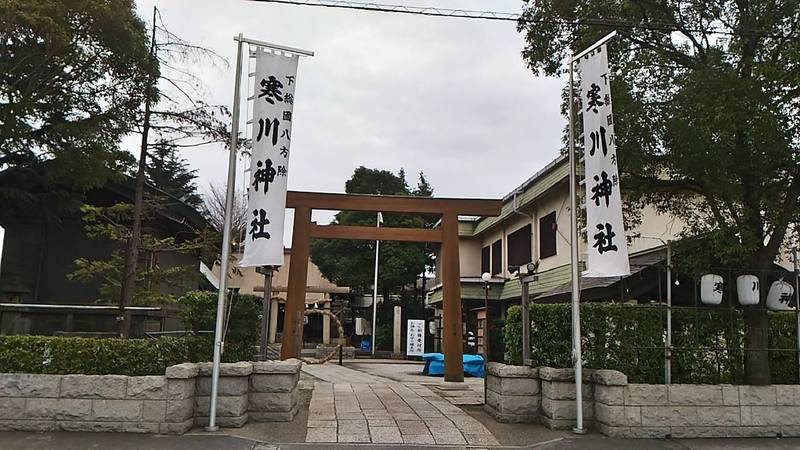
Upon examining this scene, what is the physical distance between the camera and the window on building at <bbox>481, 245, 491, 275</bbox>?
23891 mm

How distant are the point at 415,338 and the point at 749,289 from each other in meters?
16.8

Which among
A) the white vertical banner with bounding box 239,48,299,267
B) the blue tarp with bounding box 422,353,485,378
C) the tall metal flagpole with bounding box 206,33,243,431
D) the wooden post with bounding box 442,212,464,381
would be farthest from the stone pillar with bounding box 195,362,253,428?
the blue tarp with bounding box 422,353,485,378

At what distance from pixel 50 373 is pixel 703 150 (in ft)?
28.0

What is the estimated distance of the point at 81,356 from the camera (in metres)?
7.32

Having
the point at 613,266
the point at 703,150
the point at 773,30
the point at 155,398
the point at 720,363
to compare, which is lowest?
the point at 155,398

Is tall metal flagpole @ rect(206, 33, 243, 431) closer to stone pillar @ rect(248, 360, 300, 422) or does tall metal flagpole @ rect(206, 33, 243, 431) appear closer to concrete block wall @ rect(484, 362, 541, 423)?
stone pillar @ rect(248, 360, 300, 422)

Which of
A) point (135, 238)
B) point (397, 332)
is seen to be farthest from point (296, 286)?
point (397, 332)

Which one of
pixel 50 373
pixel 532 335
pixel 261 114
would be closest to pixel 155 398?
pixel 50 373

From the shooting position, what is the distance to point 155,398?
279 inches

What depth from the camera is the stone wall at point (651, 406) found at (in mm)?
7555

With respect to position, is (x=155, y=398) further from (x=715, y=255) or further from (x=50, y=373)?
(x=715, y=255)

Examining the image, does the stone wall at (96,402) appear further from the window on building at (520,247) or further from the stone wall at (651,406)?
the window on building at (520,247)

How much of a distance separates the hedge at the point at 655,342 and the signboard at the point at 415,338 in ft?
50.6

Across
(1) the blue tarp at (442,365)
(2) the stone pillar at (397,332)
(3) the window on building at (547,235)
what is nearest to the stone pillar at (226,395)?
(1) the blue tarp at (442,365)
